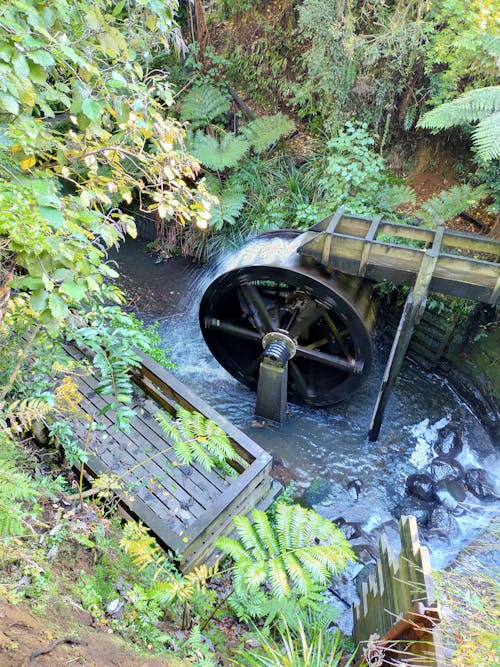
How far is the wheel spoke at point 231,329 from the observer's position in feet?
20.5

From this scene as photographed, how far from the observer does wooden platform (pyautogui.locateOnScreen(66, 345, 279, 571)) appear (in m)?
3.23

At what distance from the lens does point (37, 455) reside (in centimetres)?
316

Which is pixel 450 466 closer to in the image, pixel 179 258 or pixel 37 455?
pixel 37 455

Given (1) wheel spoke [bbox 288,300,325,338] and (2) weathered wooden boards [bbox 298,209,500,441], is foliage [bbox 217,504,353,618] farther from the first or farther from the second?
(1) wheel spoke [bbox 288,300,325,338]

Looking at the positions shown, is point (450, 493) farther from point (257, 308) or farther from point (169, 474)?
point (169, 474)

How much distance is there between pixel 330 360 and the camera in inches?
228

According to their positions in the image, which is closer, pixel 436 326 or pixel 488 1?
pixel 488 1

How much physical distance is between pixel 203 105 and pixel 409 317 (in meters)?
5.53

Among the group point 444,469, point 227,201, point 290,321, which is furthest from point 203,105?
point 444,469

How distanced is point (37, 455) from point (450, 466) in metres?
4.45

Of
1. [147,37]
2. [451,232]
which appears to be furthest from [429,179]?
[147,37]

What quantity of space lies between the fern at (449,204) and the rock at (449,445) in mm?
2716

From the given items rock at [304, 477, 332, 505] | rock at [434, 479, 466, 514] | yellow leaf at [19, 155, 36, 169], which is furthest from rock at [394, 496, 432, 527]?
yellow leaf at [19, 155, 36, 169]

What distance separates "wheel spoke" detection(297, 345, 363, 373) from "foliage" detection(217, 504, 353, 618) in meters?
3.14
